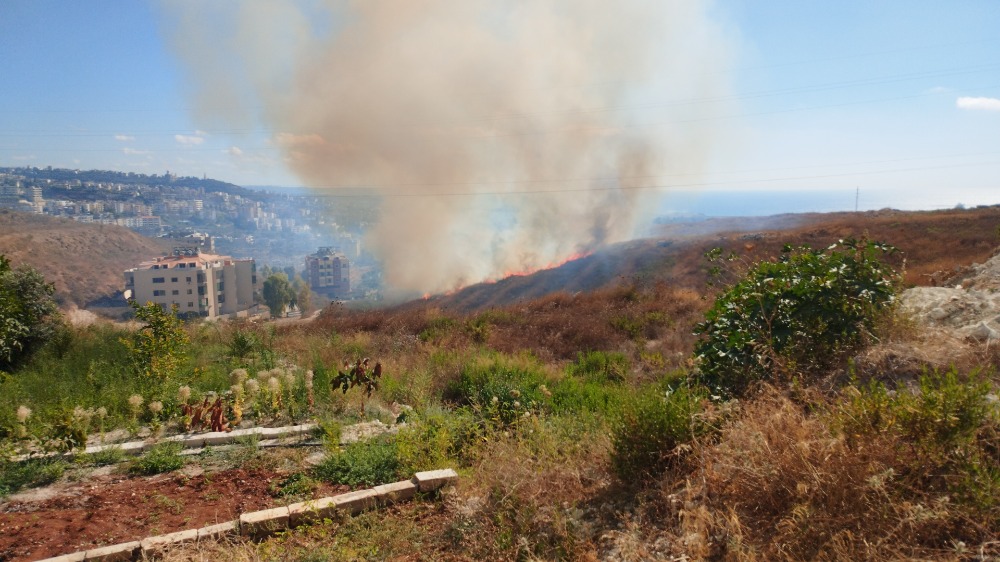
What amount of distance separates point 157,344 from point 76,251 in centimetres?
6452

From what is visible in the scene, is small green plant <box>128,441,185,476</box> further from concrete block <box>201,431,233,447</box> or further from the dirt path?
concrete block <box>201,431,233,447</box>

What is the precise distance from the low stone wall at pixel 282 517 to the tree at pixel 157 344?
164 inches

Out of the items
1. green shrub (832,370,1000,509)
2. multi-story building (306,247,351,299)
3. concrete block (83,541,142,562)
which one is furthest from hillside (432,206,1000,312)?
multi-story building (306,247,351,299)

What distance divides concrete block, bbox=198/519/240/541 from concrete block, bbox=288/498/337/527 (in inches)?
14.6

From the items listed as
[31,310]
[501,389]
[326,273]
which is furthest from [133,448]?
[326,273]

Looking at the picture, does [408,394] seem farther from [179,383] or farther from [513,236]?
[513,236]

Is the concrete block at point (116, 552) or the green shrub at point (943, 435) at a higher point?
the green shrub at point (943, 435)

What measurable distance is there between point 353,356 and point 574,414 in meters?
5.42

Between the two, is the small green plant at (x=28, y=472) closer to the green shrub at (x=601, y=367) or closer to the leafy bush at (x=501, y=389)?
the leafy bush at (x=501, y=389)

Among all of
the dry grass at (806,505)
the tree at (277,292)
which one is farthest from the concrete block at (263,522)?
the tree at (277,292)

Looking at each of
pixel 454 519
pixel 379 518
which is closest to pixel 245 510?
pixel 379 518

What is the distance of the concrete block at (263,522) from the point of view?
12.5ft

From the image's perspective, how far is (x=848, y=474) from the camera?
265 cm

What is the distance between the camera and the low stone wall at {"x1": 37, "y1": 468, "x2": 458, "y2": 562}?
11.5 ft
